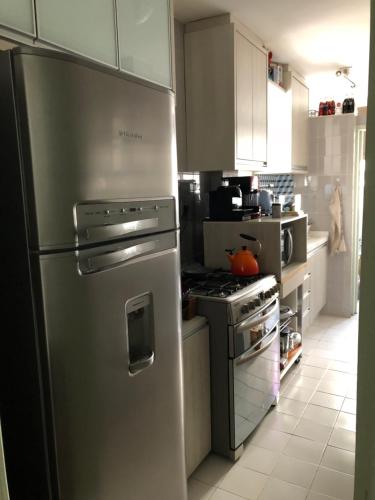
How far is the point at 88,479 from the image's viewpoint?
1.15 metres

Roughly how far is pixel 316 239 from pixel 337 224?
0.32 meters

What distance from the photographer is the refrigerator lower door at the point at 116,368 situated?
3.48ft

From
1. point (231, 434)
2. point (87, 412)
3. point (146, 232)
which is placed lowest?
point (231, 434)

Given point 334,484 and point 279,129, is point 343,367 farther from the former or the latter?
point 279,129

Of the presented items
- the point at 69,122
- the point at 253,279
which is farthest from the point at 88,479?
the point at 253,279

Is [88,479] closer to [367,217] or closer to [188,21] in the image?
[367,217]

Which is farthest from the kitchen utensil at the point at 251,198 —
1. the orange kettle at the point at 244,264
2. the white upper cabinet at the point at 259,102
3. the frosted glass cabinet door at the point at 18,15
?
the frosted glass cabinet door at the point at 18,15

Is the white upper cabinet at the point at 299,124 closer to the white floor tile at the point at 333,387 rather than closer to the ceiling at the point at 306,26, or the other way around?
the ceiling at the point at 306,26

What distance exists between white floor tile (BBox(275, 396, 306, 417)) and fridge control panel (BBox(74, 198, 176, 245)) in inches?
70.8

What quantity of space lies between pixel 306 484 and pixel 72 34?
221 centimetres

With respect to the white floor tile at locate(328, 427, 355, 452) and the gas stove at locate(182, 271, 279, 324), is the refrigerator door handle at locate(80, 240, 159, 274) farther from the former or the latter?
the white floor tile at locate(328, 427, 355, 452)

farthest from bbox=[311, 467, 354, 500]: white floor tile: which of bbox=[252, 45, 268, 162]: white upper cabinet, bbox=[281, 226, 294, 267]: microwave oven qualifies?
bbox=[252, 45, 268, 162]: white upper cabinet

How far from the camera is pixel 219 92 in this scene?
8.49 feet

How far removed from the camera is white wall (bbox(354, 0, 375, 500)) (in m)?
0.59
